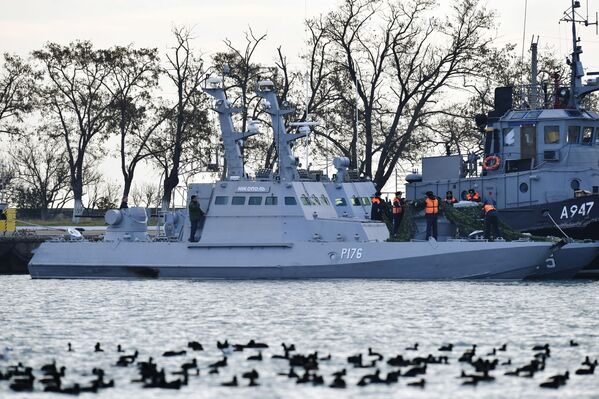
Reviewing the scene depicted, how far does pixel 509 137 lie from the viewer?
2066 inches

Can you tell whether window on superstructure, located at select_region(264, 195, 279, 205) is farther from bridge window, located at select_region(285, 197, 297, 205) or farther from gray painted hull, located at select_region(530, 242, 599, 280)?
gray painted hull, located at select_region(530, 242, 599, 280)

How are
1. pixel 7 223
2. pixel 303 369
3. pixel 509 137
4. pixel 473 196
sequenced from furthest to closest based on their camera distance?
pixel 7 223, pixel 509 137, pixel 473 196, pixel 303 369

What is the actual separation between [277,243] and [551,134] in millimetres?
10630

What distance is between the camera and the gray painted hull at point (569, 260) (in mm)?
46031

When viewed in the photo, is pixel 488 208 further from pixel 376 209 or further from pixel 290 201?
pixel 290 201

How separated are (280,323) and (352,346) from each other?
4.68 metres

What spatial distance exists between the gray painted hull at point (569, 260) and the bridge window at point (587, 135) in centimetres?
598

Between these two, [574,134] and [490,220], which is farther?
[574,134]

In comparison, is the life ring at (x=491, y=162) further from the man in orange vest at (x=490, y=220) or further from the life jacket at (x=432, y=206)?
the life jacket at (x=432, y=206)

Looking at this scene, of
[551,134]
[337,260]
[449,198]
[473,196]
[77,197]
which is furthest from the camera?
[77,197]

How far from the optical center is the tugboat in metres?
49.2

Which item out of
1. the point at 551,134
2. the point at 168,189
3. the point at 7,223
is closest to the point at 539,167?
the point at 551,134

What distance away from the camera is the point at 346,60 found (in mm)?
71000

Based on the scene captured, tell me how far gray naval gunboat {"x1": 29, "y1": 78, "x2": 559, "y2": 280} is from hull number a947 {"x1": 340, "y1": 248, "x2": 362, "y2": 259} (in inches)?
1.2
